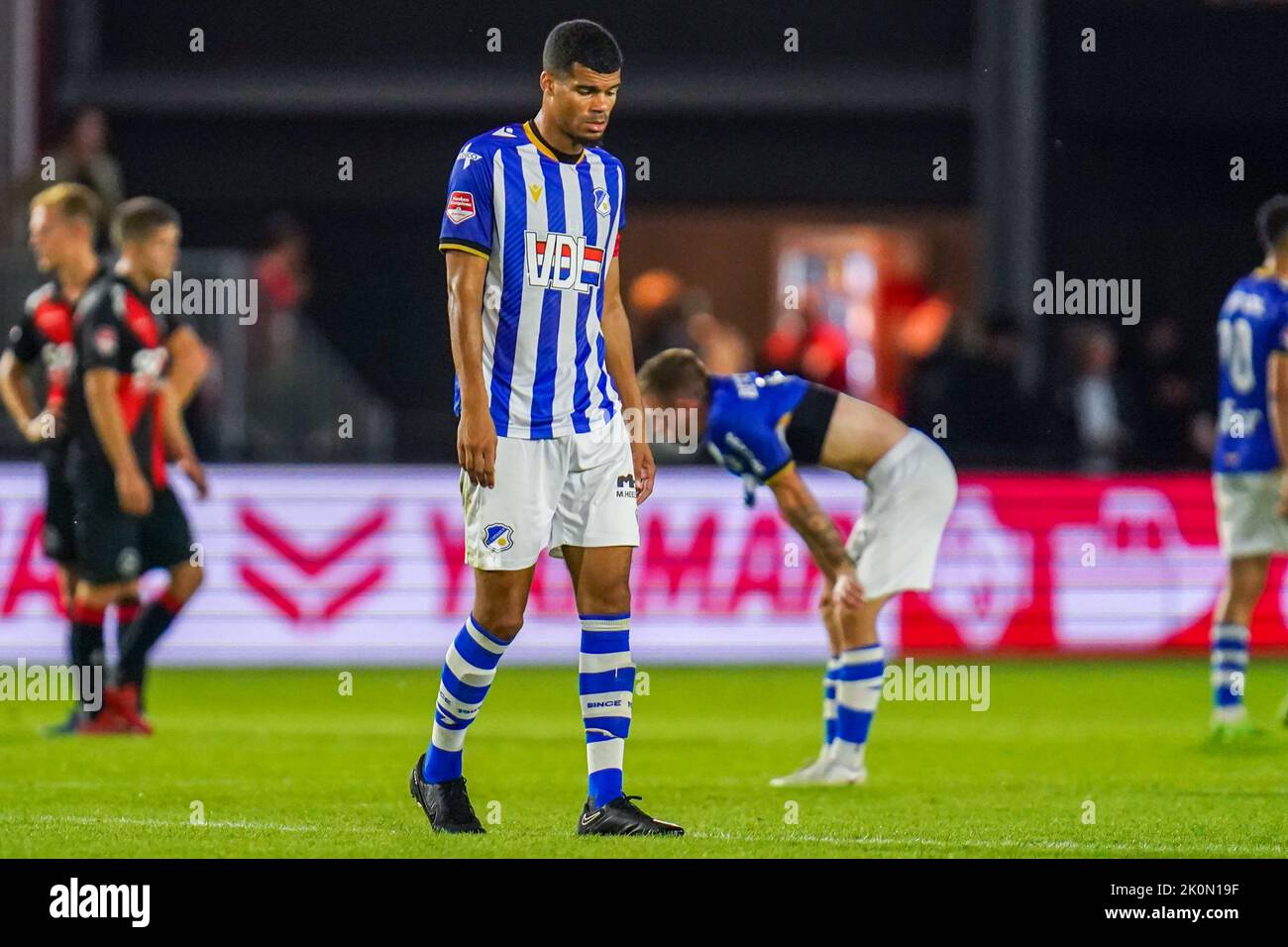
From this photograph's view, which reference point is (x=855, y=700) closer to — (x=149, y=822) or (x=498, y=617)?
(x=498, y=617)

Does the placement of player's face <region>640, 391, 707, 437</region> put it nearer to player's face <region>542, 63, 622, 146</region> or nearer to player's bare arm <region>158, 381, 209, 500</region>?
player's face <region>542, 63, 622, 146</region>

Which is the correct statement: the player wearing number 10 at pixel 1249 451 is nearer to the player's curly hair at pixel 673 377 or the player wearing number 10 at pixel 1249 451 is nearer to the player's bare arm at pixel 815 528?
the player's bare arm at pixel 815 528

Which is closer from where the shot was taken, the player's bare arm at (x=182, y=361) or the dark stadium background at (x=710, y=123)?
the player's bare arm at (x=182, y=361)

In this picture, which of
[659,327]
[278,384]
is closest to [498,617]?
[278,384]

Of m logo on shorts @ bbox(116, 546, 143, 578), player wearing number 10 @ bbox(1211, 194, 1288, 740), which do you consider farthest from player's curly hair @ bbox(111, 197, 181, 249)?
player wearing number 10 @ bbox(1211, 194, 1288, 740)

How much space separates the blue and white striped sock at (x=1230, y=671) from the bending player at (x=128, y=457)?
459cm

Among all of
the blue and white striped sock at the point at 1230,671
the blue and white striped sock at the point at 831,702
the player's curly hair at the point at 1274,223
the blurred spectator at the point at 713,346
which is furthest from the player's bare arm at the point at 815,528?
the blurred spectator at the point at 713,346

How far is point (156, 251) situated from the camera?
10273mm

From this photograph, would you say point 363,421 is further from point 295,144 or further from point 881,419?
point 881,419

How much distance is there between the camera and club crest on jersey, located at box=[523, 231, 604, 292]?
6656 millimetres

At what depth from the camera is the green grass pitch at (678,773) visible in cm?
674

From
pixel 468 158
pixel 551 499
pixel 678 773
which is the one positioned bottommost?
pixel 678 773

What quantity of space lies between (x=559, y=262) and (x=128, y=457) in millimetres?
3944
